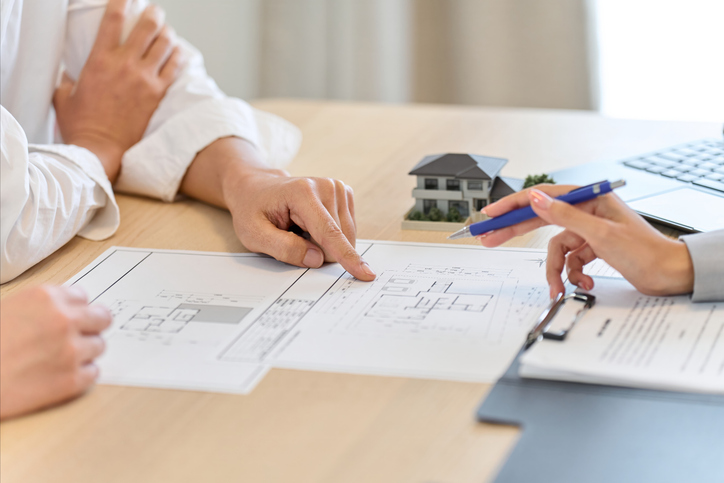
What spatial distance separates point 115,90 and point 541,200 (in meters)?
0.68

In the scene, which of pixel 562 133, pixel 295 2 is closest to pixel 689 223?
pixel 562 133

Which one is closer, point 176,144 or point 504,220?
point 504,220

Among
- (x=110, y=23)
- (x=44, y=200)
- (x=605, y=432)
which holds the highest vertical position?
(x=110, y=23)

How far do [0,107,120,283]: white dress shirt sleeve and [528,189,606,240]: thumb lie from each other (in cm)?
51

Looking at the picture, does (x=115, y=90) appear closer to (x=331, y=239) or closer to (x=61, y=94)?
(x=61, y=94)

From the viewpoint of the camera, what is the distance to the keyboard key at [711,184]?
88cm

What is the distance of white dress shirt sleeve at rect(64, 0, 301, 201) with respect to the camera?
99 cm

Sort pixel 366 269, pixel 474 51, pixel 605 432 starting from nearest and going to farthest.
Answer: pixel 605 432 < pixel 366 269 < pixel 474 51

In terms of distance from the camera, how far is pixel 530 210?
0.65m

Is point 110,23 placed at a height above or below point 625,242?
above

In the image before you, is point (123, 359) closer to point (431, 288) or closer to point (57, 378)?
point (57, 378)

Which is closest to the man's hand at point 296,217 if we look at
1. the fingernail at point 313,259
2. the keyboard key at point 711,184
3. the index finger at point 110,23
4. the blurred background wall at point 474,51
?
the fingernail at point 313,259

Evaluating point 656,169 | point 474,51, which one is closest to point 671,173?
point 656,169

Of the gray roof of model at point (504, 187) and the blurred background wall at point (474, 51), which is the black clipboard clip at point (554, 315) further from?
the blurred background wall at point (474, 51)
